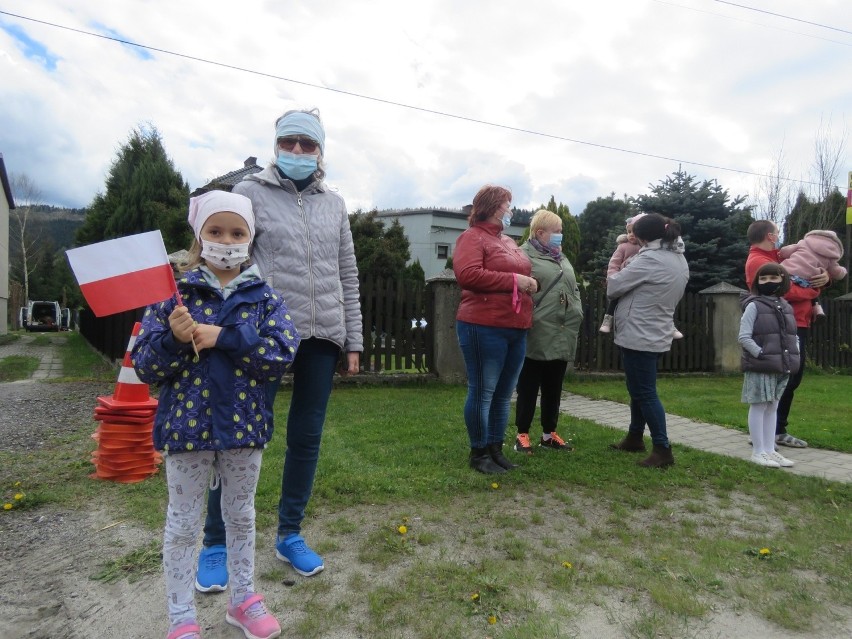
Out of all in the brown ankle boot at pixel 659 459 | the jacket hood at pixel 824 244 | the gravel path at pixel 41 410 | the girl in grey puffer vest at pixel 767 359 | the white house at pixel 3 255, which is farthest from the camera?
the white house at pixel 3 255

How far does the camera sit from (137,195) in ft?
69.5

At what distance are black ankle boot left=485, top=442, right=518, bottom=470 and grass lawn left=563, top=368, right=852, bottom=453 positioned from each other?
3011 millimetres

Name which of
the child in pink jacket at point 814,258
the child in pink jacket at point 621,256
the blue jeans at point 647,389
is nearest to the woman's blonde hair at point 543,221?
the child in pink jacket at point 621,256

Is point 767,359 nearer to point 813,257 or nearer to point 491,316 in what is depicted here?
point 813,257

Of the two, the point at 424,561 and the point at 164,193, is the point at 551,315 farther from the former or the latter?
the point at 164,193

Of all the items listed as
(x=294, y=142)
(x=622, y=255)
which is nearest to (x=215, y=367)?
(x=294, y=142)

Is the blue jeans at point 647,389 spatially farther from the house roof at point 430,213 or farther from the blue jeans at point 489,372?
the house roof at point 430,213

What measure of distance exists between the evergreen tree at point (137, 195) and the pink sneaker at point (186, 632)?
1806 cm

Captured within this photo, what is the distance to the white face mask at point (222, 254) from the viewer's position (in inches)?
83.4

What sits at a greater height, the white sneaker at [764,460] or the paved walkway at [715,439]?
the white sneaker at [764,460]

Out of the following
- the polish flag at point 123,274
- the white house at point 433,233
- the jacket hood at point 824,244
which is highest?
the white house at point 433,233

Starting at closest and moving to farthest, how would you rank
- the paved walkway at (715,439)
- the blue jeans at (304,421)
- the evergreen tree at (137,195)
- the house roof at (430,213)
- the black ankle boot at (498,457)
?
1. the blue jeans at (304,421)
2. the black ankle boot at (498,457)
3. the paved walkway at (715,439)
4. the evergreen tree at (137,195)
5. the house roof at (430,213)

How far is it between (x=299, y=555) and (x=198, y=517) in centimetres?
62

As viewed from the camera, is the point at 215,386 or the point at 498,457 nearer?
the point at 215,386
